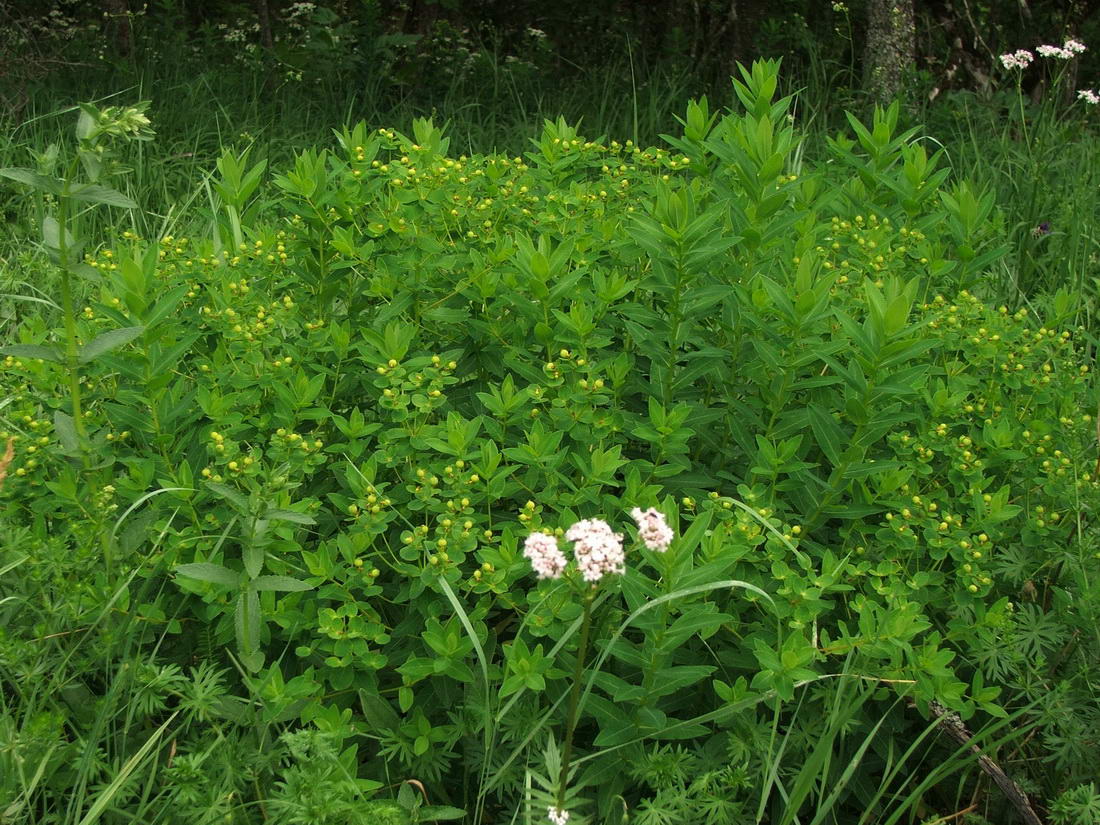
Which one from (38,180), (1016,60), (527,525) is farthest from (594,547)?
(1016,60)

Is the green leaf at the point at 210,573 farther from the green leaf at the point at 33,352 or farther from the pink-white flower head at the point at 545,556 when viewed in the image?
the pink-white flower head at the point at 545,556

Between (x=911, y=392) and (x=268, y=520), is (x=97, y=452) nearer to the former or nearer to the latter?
(x=268, y=520)

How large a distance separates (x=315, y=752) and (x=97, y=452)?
2.81 feet

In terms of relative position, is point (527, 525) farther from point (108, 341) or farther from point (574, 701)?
point (108, 341)

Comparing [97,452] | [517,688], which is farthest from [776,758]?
[97,452]

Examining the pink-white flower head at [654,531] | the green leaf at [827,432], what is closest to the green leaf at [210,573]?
the pink-white flower head at [654,531]

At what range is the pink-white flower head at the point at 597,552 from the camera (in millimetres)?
1585

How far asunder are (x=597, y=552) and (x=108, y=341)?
41.9 inches

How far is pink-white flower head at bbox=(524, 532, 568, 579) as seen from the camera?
162cm

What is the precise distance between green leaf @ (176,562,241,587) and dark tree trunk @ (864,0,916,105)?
4627 mm

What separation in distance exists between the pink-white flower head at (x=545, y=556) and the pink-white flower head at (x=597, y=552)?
35mm

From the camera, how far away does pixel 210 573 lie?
6.38 feet

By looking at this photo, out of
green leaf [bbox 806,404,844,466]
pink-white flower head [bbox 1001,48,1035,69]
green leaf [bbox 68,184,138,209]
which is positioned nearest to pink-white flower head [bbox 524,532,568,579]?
green leaf [bbox 806,404,844,466]

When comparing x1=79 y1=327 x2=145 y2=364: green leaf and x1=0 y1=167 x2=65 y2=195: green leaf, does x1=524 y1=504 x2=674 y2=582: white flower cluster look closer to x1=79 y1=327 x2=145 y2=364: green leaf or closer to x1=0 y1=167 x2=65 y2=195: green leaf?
x1=79 y1=327 x2=145 y2=364: green leaf
